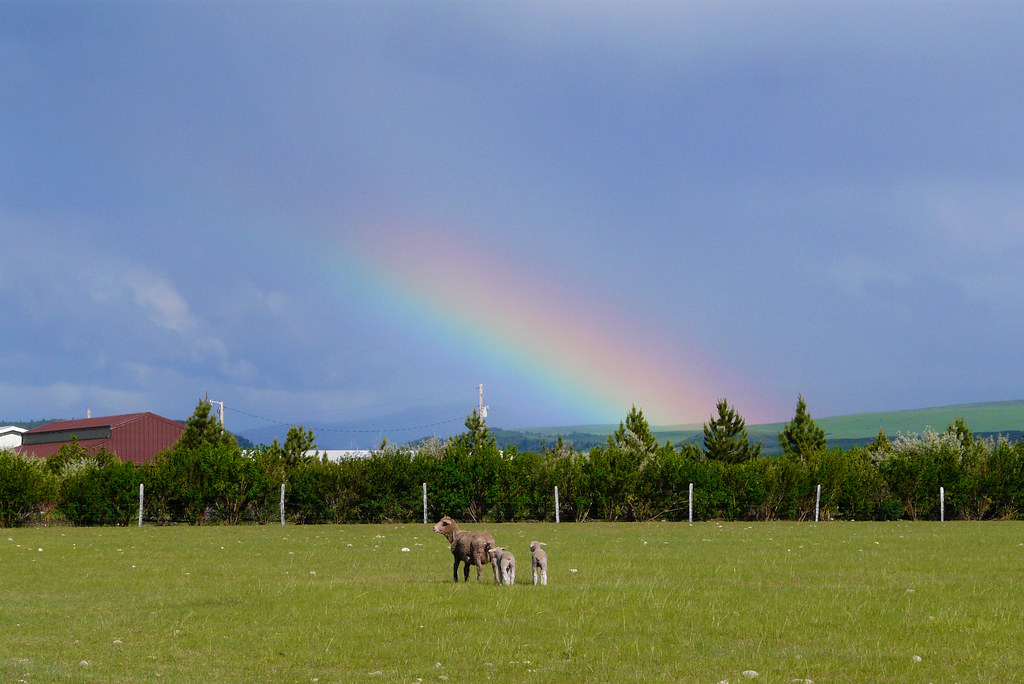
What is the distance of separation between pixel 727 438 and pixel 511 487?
47.9 metres

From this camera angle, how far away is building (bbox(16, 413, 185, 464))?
93.6 metres

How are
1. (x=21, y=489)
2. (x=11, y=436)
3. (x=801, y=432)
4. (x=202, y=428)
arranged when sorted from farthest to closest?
(x=11, y=436) → (x=801, y=432) → (x=202, y=428) → (x=21, y=489)

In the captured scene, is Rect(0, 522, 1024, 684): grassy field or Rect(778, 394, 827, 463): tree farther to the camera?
Rect(778, 394, 827, 463): tree

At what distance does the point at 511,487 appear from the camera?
4419cm

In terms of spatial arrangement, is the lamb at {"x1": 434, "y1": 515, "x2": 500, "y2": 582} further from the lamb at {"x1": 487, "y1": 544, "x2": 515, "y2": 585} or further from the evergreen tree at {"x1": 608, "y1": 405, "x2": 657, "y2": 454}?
the evergreen tree at {"x1": 608, "y1": 405, "x2": 657, "y2": 454}

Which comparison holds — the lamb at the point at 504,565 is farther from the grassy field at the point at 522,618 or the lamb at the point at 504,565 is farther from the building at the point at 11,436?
the building at the point at 11,436

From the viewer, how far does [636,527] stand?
38.7 meters

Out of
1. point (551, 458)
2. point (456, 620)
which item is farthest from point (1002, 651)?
point (551, 458)

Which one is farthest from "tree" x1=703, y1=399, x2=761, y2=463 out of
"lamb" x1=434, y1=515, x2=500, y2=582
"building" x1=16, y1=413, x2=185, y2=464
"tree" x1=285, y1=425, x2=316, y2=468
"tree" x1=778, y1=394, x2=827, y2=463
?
"lamb" x1=434, y1=515, x2=500, y2=582

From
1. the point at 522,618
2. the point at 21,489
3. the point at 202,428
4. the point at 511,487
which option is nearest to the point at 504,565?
the point at 522,618

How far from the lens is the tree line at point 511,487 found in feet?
137

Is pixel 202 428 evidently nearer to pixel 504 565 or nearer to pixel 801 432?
pixel 801 432

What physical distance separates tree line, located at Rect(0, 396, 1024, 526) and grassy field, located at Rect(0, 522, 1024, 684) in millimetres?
18750

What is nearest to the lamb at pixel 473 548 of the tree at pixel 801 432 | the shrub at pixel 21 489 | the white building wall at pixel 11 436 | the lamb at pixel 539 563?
the lamb at pixel 539 563
